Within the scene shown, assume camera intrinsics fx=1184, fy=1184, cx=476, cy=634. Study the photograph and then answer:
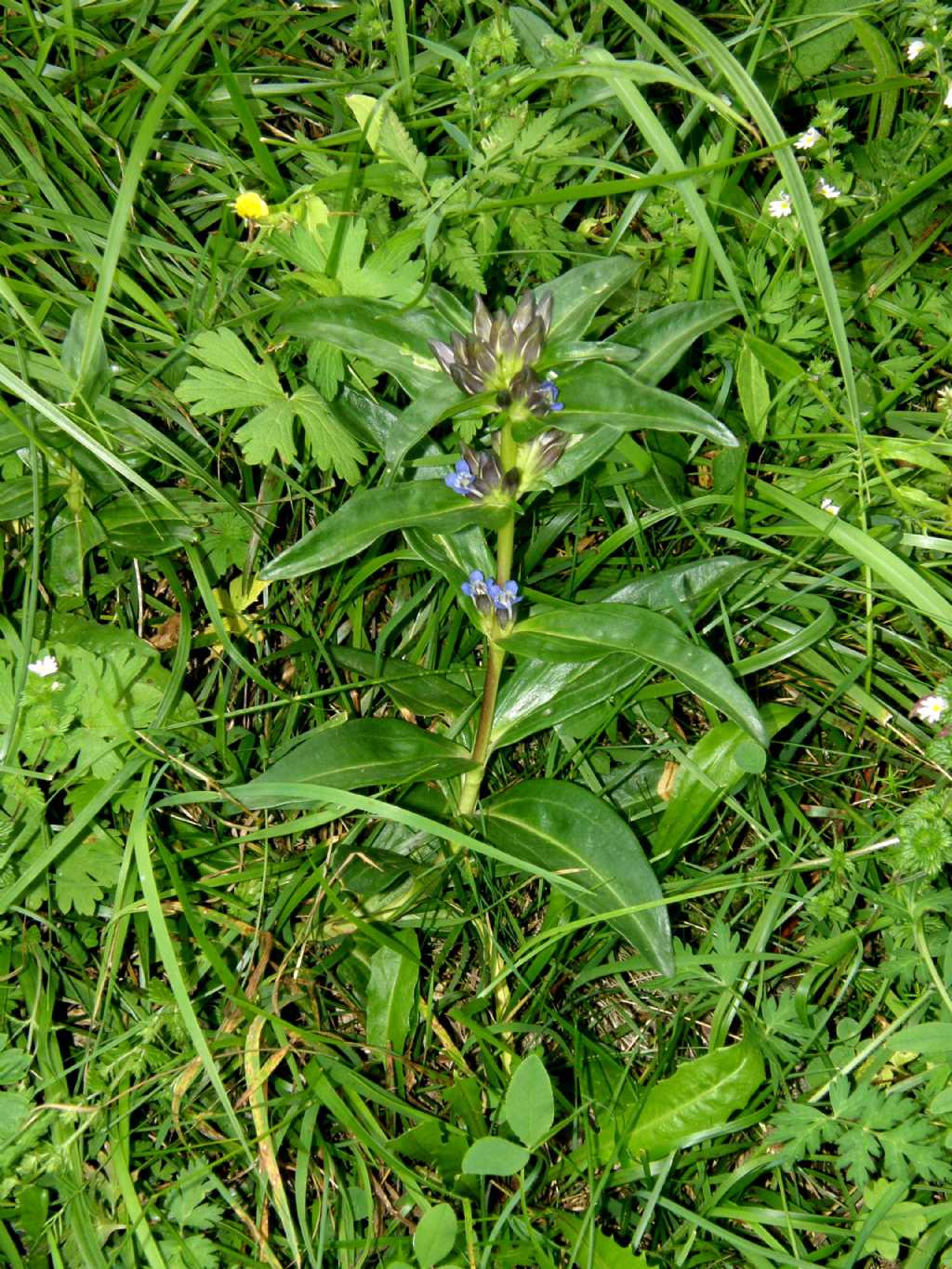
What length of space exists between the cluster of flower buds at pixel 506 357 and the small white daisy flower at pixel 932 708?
1.07m

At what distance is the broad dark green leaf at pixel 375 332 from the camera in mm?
2299

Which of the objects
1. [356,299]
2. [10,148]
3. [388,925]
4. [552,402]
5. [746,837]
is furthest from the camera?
[10,148]

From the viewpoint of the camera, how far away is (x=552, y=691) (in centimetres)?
256

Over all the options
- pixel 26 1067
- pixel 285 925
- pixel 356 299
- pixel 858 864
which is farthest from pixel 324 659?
pixel 858 864

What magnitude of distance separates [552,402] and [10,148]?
5.63ft

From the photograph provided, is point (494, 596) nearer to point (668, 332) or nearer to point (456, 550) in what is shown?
point (456, 550)

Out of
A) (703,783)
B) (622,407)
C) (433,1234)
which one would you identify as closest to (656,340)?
(622,407)

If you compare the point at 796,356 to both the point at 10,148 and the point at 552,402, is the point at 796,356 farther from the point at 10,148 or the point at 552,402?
the point at 10,148

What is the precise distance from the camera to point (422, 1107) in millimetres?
2459

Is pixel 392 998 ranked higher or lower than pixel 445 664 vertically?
lower

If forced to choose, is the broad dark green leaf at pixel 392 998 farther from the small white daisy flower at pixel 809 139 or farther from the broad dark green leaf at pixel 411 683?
the small white daisy flower at pixel 809 139

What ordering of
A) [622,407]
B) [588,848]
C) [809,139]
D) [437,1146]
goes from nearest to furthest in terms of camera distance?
[622,407], [437,1146], [588,848], [809,139]

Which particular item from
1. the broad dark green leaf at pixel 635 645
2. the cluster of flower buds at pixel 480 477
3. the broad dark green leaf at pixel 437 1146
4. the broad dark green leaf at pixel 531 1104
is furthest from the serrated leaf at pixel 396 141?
the broad dark green leaf at pixel 437 1146

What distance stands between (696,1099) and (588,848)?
0.53 m
